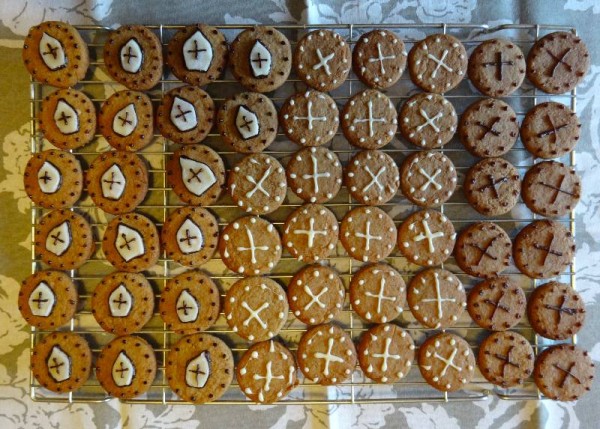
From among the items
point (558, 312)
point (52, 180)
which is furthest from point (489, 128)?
point (52, 180)

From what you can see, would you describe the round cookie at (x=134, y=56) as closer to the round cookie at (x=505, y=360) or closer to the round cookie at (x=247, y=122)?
the round cookie at (x=247, y=122)

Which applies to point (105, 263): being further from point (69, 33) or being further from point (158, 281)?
point (69, 33)

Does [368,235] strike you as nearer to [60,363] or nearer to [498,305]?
[498,305]

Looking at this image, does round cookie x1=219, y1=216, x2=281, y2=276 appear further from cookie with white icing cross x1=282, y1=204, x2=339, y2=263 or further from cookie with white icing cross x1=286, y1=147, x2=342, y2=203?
cookie with white icing cross x1=286, y1=147, x2=342, y2=203

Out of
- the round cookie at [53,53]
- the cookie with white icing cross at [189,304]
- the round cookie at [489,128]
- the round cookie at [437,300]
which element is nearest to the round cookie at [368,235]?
the round cookie at [437,300]

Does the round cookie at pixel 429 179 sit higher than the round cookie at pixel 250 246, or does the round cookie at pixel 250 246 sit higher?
the round cookie at pixel 429 179

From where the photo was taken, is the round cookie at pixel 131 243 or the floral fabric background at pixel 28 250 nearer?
the round cookie at pixel 131 243

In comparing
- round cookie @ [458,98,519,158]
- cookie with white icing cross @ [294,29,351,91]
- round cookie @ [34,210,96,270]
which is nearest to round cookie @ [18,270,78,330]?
round cookie @ [34,210,96,270]

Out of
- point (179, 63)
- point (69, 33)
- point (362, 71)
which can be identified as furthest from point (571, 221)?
point (69, 33)
